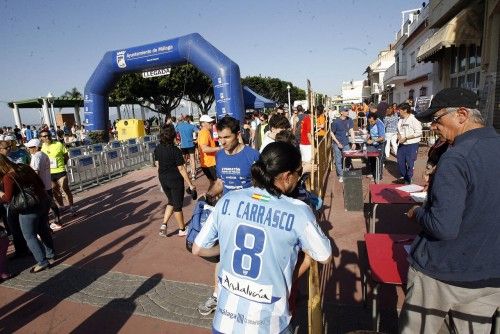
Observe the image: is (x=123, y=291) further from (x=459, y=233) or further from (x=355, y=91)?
(x=355, y=91)

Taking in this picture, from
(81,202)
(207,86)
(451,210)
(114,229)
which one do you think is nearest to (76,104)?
(207,86)

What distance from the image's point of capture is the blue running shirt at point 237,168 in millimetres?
3309

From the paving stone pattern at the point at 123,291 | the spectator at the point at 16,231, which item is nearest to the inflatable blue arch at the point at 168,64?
the spectator at the point at 16,231

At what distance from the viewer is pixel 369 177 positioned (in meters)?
8.57

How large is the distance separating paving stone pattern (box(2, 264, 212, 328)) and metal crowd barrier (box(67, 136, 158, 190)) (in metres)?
5.27

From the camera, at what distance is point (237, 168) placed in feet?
10.9

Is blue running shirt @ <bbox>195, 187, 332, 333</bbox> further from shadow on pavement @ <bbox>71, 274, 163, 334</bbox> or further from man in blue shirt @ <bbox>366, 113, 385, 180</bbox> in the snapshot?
man in blue shirt @ <bbox>366, 113, 385, 180</bbox>

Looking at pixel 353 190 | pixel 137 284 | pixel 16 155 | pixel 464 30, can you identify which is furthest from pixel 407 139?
pixel 16 155

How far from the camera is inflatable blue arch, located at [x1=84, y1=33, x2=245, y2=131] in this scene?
1131cm

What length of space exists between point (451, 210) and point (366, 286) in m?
1.89

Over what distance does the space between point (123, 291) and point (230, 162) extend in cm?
213

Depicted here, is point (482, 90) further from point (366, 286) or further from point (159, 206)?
point (159, 206)

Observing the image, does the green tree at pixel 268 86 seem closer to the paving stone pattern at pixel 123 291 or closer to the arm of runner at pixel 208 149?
the arm of runner at pixel 208 149

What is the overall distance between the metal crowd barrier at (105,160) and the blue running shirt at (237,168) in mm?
7441
